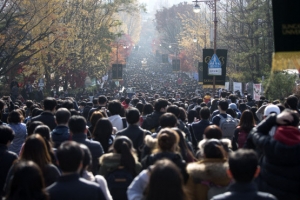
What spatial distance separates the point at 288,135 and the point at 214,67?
71.2 ft

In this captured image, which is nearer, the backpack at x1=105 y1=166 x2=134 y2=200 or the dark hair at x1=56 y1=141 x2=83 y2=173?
the dark hair at x1=56 y1=141 x2=83 y2=173

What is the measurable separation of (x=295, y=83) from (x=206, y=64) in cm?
419

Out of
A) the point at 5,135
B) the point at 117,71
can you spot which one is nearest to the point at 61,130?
the point at 5,135

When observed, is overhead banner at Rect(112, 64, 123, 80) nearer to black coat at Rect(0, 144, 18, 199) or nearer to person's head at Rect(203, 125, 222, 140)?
person's head at Rect(203, 125, 222, 140)

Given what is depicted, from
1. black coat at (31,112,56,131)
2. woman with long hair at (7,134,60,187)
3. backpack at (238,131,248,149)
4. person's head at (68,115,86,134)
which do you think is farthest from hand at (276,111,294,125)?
black coat at (31,112,56,131)

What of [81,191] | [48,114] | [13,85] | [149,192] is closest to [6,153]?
[81,191]

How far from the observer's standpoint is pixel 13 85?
3048 cm

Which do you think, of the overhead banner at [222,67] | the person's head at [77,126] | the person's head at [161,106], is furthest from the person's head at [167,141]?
the overhead banner at [222,67]

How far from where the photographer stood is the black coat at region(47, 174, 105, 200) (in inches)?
→ 192

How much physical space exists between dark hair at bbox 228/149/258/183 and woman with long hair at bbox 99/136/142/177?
191 centimetres

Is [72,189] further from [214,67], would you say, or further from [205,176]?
[214,67]

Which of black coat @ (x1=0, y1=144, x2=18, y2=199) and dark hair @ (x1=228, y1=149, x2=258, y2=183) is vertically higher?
dark hair @ (x1=228, y1=149, x2=258, y2=183)

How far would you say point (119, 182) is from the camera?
256 inches

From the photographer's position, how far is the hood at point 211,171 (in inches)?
231
